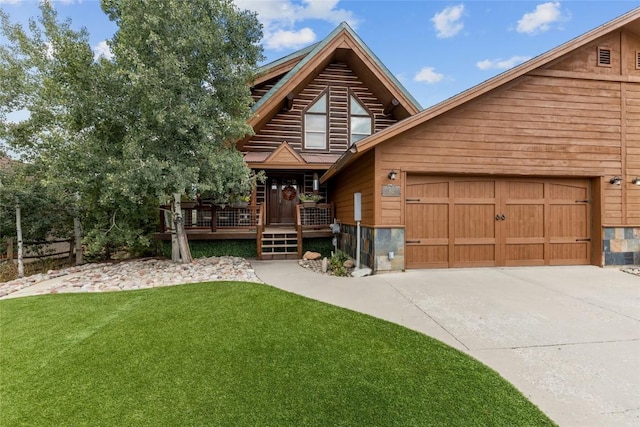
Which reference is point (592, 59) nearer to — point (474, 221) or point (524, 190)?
point (524, 190)

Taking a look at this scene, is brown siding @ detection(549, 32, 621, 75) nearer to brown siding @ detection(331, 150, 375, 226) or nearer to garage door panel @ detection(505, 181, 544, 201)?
garage door panel @ detection(505, 181, 544, 201)

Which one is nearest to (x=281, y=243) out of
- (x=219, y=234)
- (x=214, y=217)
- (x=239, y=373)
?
(x=219, y=234)

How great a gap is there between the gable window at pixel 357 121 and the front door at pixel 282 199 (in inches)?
107

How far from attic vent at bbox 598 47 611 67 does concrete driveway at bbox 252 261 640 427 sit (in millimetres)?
4855

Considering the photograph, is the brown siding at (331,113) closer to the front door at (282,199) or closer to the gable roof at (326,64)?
the gable roof at (326,64)

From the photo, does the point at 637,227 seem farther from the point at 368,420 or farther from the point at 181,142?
the point at 181,142

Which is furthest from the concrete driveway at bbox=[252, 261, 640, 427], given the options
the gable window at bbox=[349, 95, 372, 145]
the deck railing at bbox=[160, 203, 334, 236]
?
the gable window at bbox=[349, 95, 372, 145]

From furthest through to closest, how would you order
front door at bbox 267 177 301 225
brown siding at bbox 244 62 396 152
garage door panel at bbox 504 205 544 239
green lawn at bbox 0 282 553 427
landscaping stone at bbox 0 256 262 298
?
front door at bbox 267 177 301 225 → brown siding at bbox 244 62 396 152 → garage door panel at bbox 504 205 544 239 → landscaping stone at bbox 0 256 262 298 → green lawn at bbox 0 282 553 427

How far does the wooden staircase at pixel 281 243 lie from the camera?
28.6 feet

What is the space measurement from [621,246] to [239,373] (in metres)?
8.95

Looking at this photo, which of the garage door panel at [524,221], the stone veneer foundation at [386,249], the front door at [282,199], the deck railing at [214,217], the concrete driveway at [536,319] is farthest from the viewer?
the front door at [282,199]

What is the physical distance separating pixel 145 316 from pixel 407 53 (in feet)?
41.2

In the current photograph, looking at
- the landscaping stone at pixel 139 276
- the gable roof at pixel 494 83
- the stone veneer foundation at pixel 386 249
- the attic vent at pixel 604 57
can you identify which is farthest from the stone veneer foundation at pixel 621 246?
the landscaping stone at pixel 139 276

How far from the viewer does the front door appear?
1106cm
